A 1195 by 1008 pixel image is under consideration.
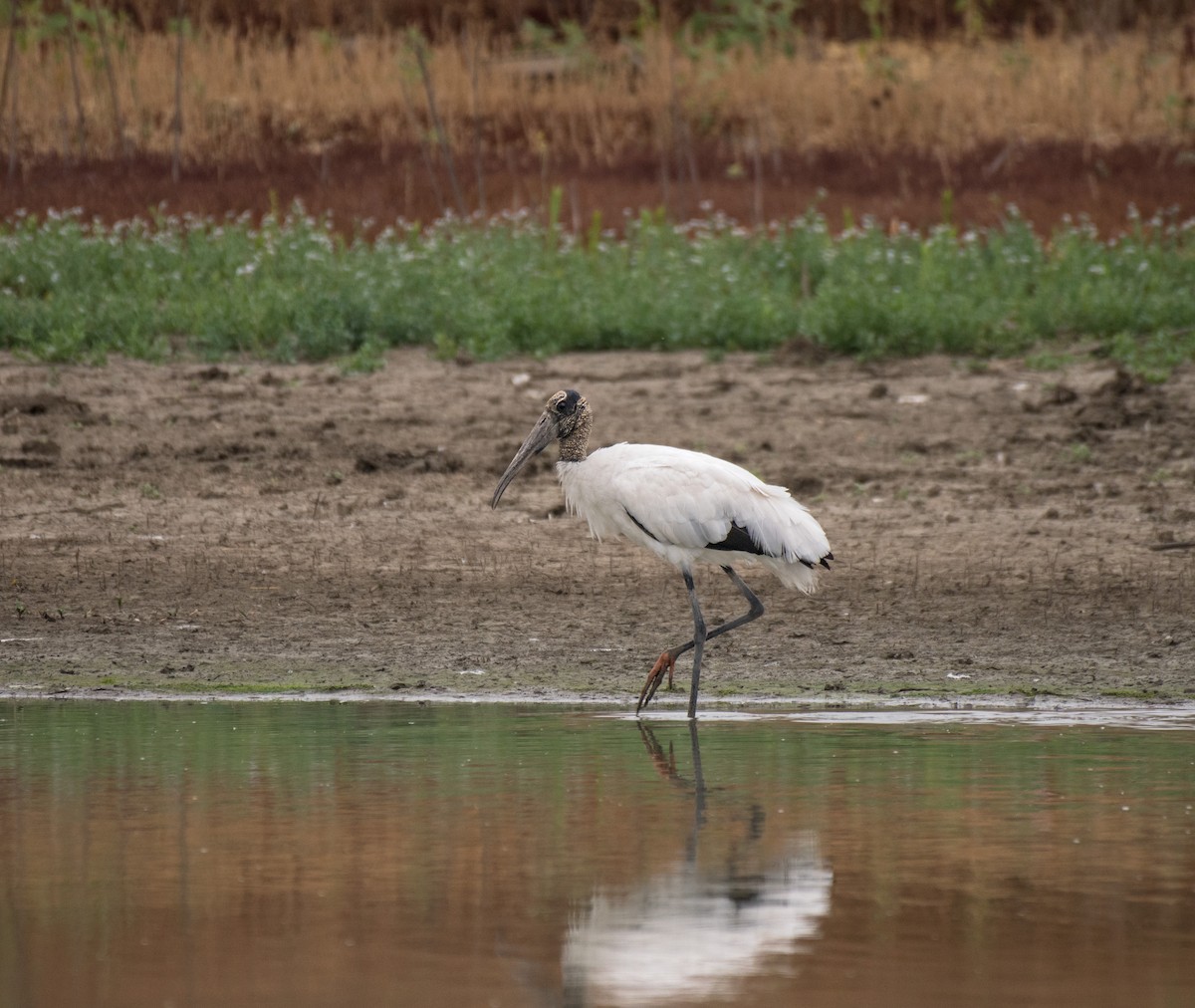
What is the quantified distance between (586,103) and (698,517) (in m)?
15.7

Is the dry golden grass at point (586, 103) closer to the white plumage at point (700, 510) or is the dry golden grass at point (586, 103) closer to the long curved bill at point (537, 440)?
the long curved bill at point (537, 440)

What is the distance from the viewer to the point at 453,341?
48.2ft

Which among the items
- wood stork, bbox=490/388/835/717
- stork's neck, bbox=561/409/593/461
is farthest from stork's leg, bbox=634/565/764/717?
stork's neck, bbox=561/409/593/461

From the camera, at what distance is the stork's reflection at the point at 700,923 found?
4504 mm

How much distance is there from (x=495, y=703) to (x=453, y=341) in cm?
670

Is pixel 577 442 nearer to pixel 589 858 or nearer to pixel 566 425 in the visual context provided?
pixel 566 425

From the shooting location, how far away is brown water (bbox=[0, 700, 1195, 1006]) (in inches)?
178

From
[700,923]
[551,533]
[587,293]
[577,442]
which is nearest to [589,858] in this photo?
[700,923]

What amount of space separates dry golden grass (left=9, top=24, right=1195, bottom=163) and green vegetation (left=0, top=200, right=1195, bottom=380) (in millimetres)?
4533

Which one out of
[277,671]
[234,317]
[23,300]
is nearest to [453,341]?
[234,317]

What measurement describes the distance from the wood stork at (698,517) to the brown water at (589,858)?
2.45ft

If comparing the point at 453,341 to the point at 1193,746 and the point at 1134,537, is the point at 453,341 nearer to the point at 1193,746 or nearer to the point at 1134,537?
the point at 1134,537

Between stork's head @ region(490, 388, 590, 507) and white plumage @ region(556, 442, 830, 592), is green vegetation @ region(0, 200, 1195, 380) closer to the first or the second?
stork's head @ region(490, 388, 590, 507)

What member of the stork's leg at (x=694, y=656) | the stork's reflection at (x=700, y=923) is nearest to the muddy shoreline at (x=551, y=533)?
the stork's leg at (x=694, y=656)
